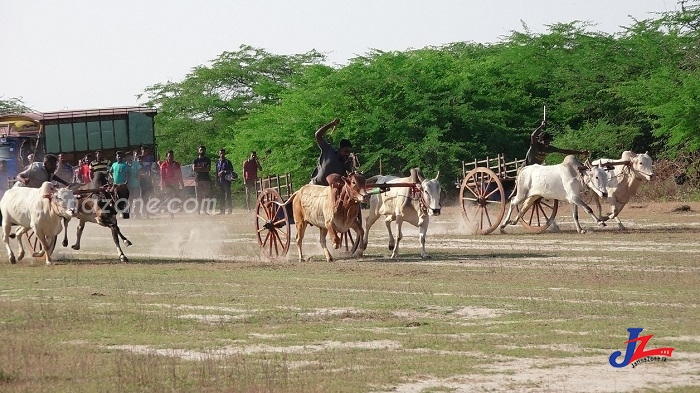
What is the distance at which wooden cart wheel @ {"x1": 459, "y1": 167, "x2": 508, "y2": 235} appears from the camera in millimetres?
23811

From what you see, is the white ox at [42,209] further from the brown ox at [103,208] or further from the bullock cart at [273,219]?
the bullock cart at [273,219]

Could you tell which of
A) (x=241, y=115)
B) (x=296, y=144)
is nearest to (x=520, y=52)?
(x=296, y=144)

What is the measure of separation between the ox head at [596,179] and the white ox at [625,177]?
9.3 inches

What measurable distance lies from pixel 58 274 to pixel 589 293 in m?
8.62

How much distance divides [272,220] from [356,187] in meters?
2.70

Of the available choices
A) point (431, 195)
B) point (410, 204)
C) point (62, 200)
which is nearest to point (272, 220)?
point (410, 204)

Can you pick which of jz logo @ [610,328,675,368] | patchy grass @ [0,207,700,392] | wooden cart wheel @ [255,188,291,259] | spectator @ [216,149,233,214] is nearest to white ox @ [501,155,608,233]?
patchy grass @ [0,207,700,392]

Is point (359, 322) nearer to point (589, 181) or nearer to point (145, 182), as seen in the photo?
point (589, 181)

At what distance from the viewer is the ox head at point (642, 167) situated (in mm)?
23328

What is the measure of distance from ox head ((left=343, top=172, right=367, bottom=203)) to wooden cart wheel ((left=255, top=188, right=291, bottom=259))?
183 centimetres

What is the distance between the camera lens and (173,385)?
9.20m

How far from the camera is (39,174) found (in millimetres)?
21594

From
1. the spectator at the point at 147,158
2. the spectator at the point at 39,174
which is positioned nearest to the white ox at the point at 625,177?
the spectator at the point at 39,174

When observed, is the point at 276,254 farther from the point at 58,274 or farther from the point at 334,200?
the point at 58,274
